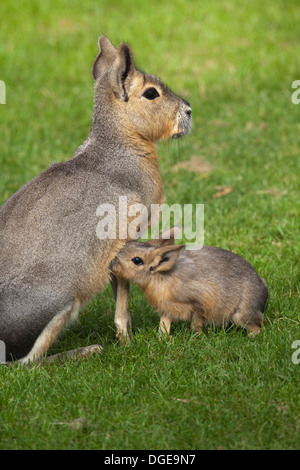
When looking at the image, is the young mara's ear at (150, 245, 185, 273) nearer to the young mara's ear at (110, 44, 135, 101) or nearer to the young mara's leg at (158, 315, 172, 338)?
the young mara's leg at (158, 315, 172, 338)

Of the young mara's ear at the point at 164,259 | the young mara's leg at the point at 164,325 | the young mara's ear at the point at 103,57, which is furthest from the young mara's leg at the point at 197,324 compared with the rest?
the young mara's ear at the point at 103,57

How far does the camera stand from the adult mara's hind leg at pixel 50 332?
477cm

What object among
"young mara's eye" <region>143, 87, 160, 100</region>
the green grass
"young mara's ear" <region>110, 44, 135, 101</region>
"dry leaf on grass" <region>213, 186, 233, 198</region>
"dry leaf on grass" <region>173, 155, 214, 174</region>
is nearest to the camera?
the green grass

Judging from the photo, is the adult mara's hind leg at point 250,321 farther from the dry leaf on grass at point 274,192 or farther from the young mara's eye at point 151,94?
the dry leaf on grass at point 274,192

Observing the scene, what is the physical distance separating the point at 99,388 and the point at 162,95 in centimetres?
206

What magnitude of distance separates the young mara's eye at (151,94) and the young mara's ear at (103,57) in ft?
1.77

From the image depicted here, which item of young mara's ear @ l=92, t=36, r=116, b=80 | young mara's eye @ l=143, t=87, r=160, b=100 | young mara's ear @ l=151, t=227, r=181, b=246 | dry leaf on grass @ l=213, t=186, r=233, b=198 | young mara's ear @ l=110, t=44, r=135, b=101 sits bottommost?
young mara's ear @ l=151, t=227, r=181, b=246

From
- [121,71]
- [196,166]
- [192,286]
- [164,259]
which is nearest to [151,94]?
[121,71]

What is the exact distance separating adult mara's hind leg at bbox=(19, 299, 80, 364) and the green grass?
14 cm

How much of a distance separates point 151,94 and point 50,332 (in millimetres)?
1766

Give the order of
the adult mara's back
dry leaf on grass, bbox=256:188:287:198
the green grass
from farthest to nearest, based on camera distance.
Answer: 1. dry leaf on grass, bbox=256:188:287:198
2. the adult mara's back
3. the green grass

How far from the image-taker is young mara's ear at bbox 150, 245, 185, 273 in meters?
5.06

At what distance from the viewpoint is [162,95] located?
17.1 ft

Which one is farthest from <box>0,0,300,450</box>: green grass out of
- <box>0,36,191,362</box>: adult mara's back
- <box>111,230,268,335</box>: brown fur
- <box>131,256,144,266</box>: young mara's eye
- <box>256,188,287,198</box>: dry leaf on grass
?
<box>131,256,144,266</box>: young mara's eye
